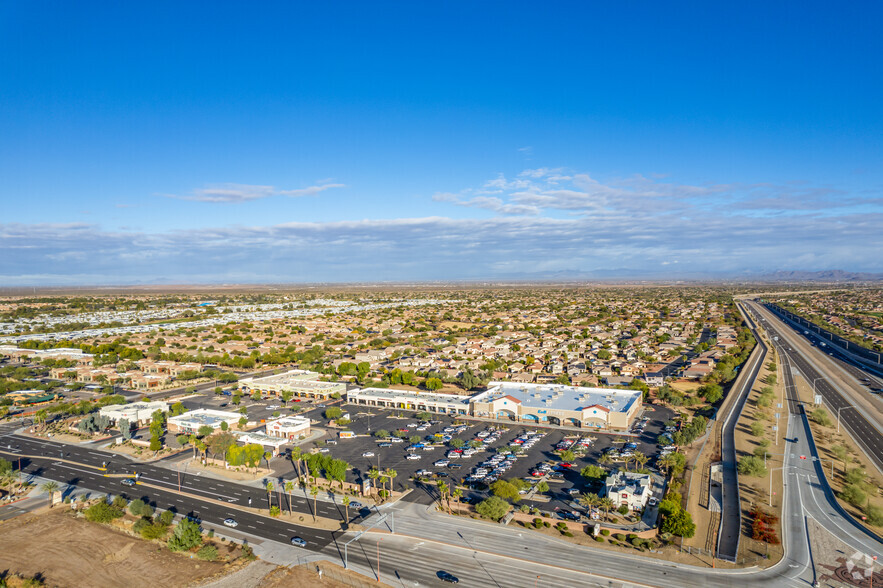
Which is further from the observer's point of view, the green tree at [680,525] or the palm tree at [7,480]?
the palm tree at [7,480]

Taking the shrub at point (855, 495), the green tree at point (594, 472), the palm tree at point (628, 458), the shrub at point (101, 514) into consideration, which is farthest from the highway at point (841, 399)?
the shrub at point (101, 514)

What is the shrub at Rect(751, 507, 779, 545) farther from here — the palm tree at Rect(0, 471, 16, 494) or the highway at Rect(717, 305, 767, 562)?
the palm tree at Rect(0, 471, 16, 494)

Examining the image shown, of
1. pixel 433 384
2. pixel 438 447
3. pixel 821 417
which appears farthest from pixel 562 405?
pixel 821 417

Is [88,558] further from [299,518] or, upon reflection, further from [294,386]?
[294,386]

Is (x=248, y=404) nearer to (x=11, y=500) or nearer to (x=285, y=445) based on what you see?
(x=285, y=445)

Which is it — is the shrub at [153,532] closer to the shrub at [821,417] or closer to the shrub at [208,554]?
the shrub at [208,554]
